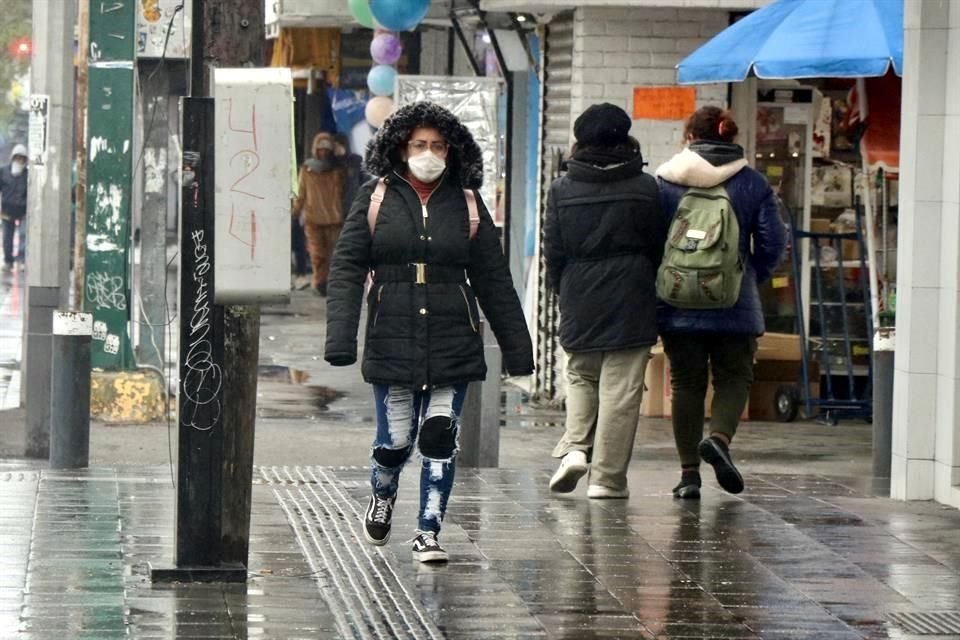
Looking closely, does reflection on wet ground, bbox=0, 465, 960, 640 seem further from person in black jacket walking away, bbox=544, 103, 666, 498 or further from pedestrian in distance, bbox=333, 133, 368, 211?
pedestrian in distance, bbox=333, 133, 368, 211

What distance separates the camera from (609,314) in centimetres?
945

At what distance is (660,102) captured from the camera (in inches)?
595

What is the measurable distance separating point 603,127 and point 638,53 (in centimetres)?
578

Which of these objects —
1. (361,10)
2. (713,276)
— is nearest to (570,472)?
(713,276)

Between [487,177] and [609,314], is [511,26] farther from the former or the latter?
[609,314]

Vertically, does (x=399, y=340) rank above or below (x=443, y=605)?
above

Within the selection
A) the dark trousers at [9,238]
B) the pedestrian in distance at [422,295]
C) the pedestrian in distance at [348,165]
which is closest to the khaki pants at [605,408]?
the pedestrian in distance at [422,295]

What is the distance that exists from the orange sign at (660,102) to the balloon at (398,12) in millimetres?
2342

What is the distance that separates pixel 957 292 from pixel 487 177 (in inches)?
158

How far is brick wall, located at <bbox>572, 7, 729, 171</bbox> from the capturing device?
15.0 meters

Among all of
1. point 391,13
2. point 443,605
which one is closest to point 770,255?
point 443,605

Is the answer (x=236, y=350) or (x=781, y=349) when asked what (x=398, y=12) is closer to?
(x=781, y=349)

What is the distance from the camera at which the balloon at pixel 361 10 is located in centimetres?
1716

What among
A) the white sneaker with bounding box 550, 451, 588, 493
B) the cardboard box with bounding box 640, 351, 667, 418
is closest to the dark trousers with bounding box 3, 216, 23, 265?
the cardboard box with bounding box 640, 351, 667, 418
